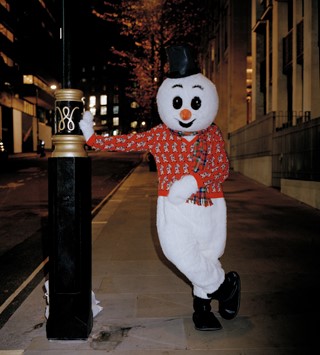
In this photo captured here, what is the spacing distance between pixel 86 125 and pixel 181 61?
3.17 ft

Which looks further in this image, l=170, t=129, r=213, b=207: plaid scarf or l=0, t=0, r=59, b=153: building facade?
l=0, t=0, r=59, b=153: building facade

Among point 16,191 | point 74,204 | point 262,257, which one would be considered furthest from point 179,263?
point 16,191

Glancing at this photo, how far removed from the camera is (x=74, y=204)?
365 centimetres

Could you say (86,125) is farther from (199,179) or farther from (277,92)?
(277,92)

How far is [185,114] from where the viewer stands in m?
3.85

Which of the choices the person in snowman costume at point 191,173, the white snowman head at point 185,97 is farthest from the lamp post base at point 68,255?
the white snowman head at point 185,97

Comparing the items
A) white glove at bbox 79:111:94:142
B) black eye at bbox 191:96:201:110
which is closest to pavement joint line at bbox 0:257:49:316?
white glove at bbox 79:111:94:142

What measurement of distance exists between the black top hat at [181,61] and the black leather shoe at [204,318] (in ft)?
6.13

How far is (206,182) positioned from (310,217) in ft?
21.8

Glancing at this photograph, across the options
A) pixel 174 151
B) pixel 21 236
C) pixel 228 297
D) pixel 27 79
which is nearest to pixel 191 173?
pixel 174 151

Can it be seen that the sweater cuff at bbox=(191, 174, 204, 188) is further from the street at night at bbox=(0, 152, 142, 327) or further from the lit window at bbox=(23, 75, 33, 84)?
the lit window at bbox=(23, 75, 33, 84)

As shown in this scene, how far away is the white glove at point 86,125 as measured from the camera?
3746 millimetres

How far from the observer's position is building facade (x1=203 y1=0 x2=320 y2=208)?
41.7 ft

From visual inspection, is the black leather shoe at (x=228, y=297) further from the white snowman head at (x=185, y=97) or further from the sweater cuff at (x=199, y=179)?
the white snowman head at (x=185, y=97)
